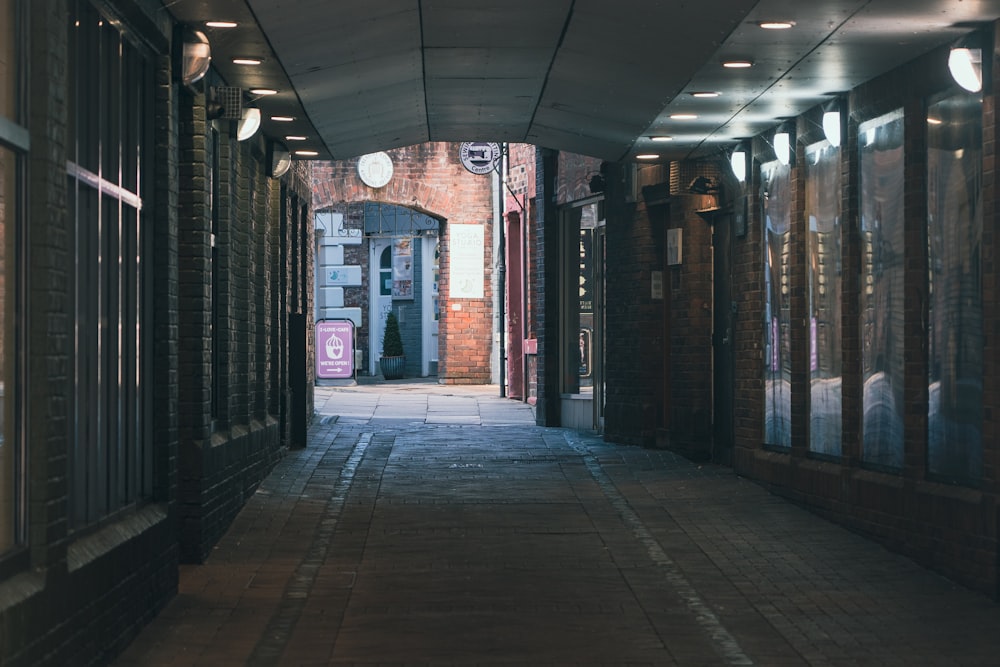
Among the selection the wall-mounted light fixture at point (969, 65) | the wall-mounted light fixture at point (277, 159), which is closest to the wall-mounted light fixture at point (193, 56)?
the wall-mounted light fixture at point (969, 65)

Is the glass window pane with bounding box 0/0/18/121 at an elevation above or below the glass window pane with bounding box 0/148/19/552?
above

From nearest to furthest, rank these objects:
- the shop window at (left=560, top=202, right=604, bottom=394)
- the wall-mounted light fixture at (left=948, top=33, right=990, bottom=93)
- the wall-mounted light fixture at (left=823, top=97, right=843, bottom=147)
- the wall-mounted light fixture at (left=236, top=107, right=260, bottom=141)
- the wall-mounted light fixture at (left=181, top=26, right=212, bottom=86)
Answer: the wall-mounted light fixture at (left=948, top=33, right=990, bottom=93), the wall-mounted light fixture at (left=181, top=26, right=212, bottom=86), the wall-mounted light fixture at (left=236, top=107, right=260, bottom=141), the wall-mounted light fixture at (left=823, top=97, right=843, bottom=147), the shop window at (left=560, top=202, right=604, bottom=394)

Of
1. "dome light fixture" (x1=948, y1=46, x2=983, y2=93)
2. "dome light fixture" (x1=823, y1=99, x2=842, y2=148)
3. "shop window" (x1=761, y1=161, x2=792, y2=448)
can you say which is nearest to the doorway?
"shop window" (x1=761, y1=161, x2=792, y2=448)

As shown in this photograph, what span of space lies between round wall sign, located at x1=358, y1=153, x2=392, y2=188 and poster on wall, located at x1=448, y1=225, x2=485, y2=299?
1.64 meters

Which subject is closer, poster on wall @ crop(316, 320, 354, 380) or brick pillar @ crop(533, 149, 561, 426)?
brick pillar @ crop(533, 149, 561, 426)

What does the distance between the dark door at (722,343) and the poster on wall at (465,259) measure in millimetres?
14823

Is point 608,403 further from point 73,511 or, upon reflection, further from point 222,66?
point 73,511

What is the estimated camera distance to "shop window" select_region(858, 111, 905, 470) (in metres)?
9.27

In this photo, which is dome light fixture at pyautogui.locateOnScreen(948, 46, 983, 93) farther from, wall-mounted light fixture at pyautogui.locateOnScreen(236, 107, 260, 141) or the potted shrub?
the potted shrub

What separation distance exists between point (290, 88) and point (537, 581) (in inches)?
160

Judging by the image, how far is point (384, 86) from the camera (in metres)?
10.9

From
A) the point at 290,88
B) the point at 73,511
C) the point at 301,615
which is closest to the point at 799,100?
the point at 290,88

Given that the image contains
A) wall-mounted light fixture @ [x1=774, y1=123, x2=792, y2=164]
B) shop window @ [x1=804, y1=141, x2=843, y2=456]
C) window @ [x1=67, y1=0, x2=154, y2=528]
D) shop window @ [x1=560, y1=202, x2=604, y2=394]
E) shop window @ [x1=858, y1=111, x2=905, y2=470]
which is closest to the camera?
window @ [x1=67, y1=0, x2=154, y2=528]

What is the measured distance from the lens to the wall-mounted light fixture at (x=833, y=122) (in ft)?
33.8
